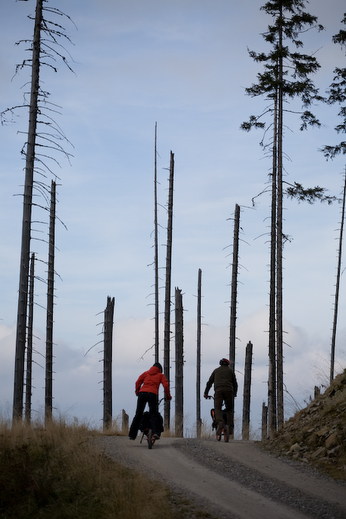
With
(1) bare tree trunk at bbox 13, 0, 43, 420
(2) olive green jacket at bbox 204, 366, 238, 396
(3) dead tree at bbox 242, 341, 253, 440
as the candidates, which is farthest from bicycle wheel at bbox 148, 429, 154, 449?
(3) dead tree at bbox 242, 341, 253, 440

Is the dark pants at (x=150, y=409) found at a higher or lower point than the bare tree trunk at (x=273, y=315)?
lower

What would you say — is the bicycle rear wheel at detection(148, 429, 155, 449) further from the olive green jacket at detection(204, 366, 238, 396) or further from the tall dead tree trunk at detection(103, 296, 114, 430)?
the tall dead tree trunk at detection(103, 296, 114, 430)

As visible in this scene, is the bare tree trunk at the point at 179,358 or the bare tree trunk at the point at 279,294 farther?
the bare tree trunk at the point at 179,358

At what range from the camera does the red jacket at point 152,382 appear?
14.0 metres

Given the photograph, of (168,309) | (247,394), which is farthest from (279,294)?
(247,394)

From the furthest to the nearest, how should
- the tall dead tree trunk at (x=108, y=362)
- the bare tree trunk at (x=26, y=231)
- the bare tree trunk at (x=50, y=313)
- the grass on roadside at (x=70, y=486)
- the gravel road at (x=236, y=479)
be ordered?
the bare tree trunk at (x=50, y=313), the tall dead tree trunk at (x=108, y=362), the bare tree trunk at (x=26, y=231), the grass on roadside at (x=70, y=486), the gravel road at (x=236, y=479)

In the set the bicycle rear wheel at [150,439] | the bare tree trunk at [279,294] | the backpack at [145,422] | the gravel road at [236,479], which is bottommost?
the gravel road at [236,479]

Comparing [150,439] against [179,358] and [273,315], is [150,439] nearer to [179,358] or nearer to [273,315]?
[273,315]

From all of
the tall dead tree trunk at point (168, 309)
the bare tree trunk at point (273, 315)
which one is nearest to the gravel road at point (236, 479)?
the bare tree trunk at point (273, 315)

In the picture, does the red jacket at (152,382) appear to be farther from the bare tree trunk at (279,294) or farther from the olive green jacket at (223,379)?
the bare tree trunk at (279,294)

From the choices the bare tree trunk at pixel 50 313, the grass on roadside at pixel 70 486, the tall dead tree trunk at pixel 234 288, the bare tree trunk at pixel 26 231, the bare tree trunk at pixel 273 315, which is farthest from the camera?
the tall dead tree trunk at pixel 234 288

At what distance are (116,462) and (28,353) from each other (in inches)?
712

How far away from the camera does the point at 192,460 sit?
12180 mm

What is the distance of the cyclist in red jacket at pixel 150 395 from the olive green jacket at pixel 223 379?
111 inches
